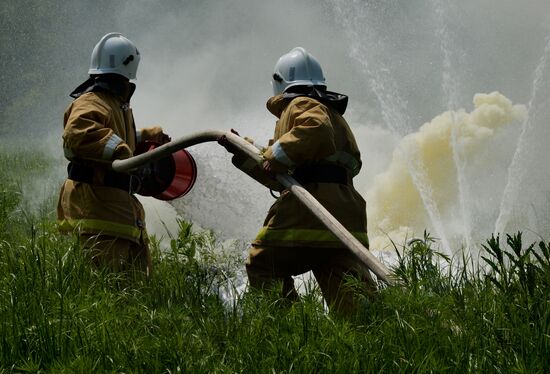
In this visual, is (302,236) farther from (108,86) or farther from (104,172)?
(108,86)

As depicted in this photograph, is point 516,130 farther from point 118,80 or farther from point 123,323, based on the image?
point 123,323

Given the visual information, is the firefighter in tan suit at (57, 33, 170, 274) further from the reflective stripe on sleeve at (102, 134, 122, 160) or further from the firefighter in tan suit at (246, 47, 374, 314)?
the firefighter in tan suit at (246, 47, 374, 314)

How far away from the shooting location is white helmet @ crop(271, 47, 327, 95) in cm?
511

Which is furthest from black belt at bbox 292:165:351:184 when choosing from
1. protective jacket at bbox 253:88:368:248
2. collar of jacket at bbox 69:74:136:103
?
collar of jacket at bbox 69:74:136:103

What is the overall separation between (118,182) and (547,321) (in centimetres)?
277

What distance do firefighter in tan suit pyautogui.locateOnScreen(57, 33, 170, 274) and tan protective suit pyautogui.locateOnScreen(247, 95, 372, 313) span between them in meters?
0.73

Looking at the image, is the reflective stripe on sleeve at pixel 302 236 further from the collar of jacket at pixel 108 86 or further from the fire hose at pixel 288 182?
the collar of jacket at pixel 108 86

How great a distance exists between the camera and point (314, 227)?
15.5 ft

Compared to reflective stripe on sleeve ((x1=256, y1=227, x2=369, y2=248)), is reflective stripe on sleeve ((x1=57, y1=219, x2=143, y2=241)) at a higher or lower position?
lower

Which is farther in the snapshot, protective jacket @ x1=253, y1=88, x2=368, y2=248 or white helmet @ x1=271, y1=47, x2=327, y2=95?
white helmet @ x1=271, y1=47, x2=327, y2=95

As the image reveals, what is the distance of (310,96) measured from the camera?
16.4ft

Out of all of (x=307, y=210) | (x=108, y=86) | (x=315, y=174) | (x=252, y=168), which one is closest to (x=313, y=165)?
(x=315, y=174)

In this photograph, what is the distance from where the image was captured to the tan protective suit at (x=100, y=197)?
16.0 feet

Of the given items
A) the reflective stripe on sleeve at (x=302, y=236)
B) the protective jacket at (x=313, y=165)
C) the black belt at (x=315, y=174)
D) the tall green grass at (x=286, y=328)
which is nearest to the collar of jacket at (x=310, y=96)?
the protective jacket at (x=313, y=165)
